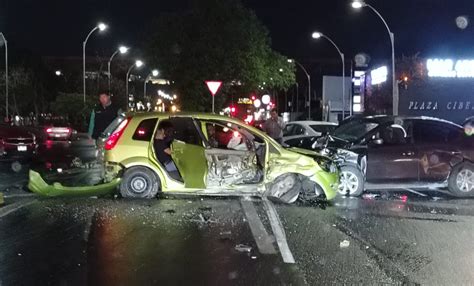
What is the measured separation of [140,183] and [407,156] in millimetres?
4881

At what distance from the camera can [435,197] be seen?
11445mm

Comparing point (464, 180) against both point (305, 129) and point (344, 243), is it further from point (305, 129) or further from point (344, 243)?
point (305, 129)

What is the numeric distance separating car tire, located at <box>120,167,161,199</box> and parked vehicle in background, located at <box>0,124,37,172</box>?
9968mm

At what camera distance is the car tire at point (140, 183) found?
33.2 ft

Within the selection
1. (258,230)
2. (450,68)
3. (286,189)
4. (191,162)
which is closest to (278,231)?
(258,230)

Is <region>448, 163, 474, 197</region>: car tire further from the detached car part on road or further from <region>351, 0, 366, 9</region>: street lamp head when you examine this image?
<region>351, 0, 366, 9</region>: street lamp head

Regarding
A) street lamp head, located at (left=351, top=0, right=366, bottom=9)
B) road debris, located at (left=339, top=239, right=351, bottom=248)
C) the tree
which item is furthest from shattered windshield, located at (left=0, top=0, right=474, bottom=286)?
the tree

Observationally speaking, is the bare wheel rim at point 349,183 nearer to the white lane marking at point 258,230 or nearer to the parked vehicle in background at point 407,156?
the parked vehicle in background at point 407,156

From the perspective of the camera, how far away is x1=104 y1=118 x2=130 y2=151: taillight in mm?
10141

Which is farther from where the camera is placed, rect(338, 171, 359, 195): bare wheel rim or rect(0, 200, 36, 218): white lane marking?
rect(338, 171, 359, 195): bare wheel rim

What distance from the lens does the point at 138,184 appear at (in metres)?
10.2

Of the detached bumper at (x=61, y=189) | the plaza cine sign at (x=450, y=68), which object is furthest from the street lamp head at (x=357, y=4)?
the plaza cine sign at (x=450, y=68)

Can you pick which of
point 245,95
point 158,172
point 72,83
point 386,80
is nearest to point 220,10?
point 245,95

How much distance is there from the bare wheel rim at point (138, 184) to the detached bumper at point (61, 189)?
25 cm
